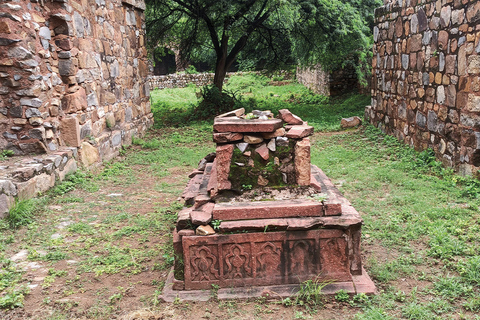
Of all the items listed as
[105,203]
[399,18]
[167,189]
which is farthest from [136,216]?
[399,18]

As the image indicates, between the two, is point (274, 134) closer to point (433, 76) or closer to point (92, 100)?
point (433, 76)

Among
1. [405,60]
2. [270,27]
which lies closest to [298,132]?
[405,60]

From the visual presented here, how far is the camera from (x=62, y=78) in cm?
594

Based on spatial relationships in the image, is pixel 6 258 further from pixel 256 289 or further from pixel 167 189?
pixel 167 189

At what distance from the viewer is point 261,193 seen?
3.37 metres

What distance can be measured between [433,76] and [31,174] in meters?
5.45

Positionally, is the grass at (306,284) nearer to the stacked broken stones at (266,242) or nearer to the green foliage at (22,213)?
the green foliage at (22,213)

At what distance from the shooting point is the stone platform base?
9.94 ft

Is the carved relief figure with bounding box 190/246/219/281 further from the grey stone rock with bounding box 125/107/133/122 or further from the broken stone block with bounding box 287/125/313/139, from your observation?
the grey stone rock with bounding box 125/107/133/122

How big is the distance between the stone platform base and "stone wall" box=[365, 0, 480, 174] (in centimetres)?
294

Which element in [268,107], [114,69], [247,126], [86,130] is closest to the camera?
[247,126]

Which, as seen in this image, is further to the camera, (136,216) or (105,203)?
(105,203)

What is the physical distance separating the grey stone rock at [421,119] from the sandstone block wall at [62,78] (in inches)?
197

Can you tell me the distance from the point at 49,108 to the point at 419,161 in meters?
5.15
